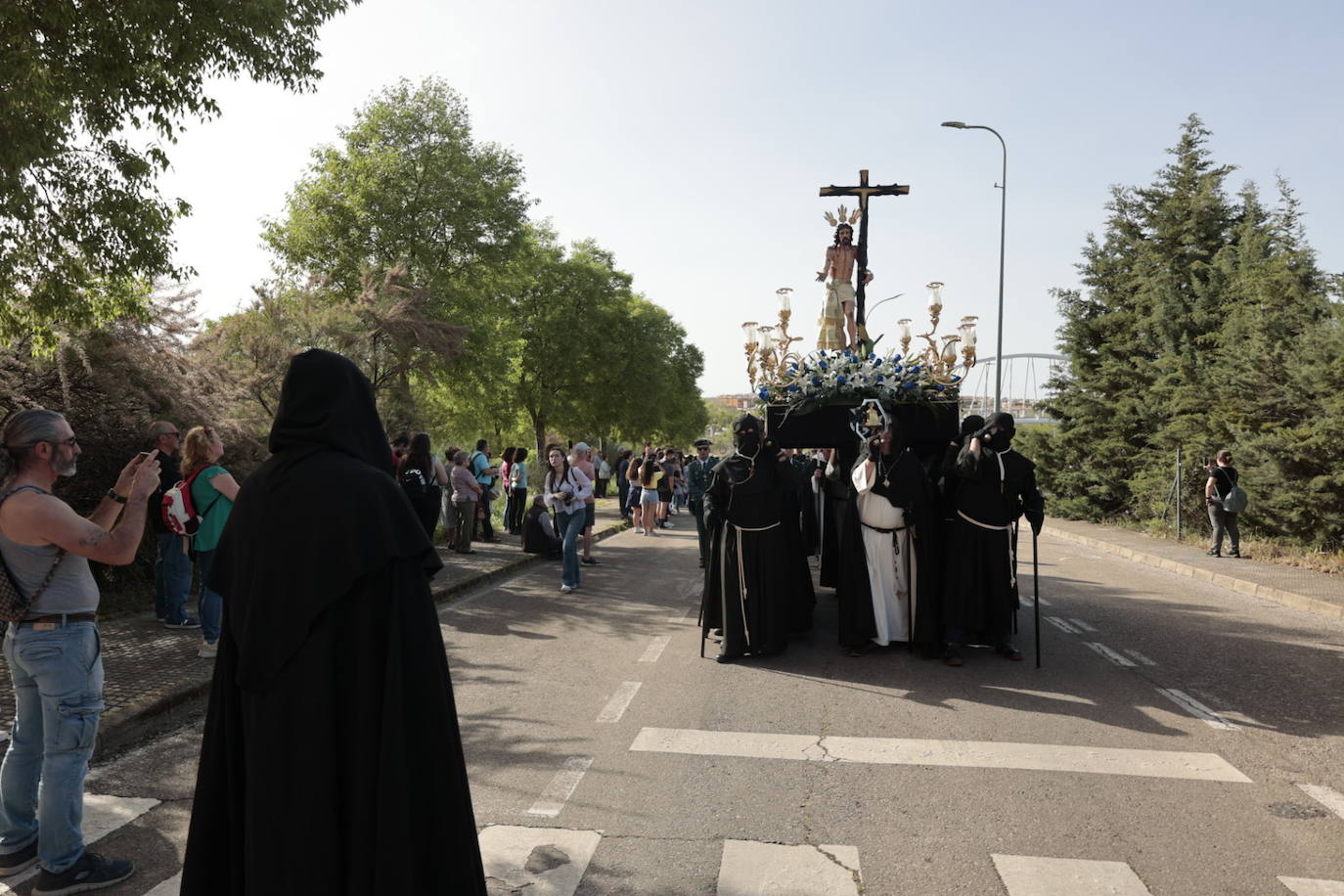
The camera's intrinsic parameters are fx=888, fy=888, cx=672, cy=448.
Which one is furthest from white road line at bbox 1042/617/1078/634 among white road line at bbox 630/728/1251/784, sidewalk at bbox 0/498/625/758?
sidewalk at bbox 0/498/625/758

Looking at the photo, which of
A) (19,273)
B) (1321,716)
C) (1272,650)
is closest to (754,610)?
(1321,716)

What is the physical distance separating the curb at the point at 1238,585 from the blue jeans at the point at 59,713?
1220cm

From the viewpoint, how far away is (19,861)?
386 cm

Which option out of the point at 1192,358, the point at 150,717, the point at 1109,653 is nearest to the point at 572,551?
the point at 150,717

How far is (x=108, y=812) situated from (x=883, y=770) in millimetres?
4103

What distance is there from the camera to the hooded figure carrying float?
7.79m

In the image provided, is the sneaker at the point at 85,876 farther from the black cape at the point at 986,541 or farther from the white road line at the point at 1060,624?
the white road line at the point at 1060,624

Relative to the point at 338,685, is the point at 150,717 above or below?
below

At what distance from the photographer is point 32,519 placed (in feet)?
11.6

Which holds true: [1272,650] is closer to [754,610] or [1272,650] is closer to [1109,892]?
[754,610]

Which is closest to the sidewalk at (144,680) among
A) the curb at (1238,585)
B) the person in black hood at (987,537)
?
the person in black hood at (987,537)

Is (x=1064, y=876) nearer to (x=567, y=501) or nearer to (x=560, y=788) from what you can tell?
(x=560, y=788)

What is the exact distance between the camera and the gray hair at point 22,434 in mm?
3588

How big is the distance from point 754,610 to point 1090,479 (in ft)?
70.3
